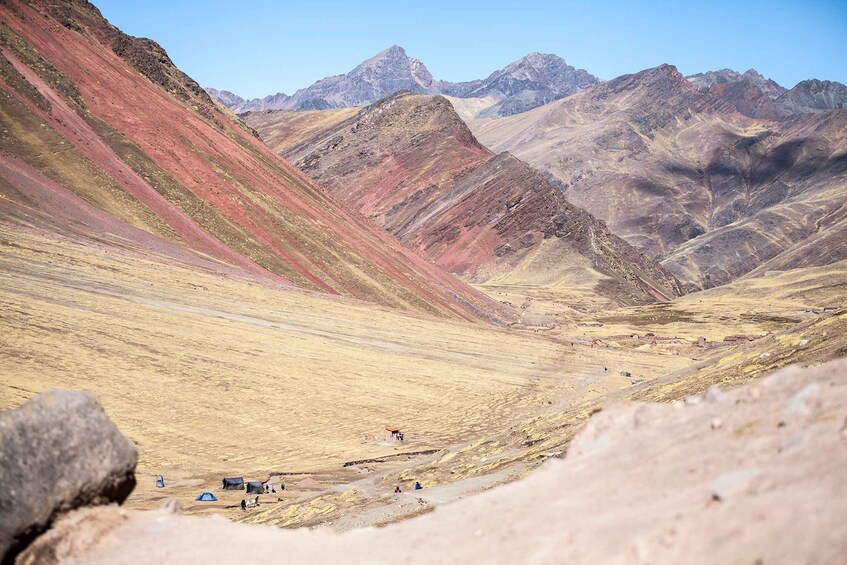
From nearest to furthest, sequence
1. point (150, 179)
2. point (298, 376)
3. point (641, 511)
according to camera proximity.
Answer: point (641, 511) → point (298, 376) → point (150, 179)

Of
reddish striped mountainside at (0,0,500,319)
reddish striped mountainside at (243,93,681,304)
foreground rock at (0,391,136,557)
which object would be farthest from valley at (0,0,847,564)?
reddish striped mountainside at (243,93,681,304)

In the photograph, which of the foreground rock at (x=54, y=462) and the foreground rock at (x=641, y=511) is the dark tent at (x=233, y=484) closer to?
the foreground rock at (x=54, y=462)

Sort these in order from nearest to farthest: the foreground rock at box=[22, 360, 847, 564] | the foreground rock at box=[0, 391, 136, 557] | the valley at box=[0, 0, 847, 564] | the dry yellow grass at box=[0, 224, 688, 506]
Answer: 1. the foreground rock at box=[22, 360, 847, 564]
2. the valley at box=[0, 0, 847, 564]
3. the foreground rock at box=[0, 391, 136, 557]
4. the dry yellow grass at box=[0, 224, 688, 506]

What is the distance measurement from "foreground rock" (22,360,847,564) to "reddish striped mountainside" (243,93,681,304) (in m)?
108

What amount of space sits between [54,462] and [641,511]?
8562 mm

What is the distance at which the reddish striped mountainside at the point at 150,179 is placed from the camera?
59.7 metres

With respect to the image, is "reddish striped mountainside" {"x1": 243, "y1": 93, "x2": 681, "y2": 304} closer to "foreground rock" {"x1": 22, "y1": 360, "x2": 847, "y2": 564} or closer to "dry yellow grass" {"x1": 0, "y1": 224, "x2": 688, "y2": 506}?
"dry yellow grass" {"x1": 0, "y1": 224, "x2": 688, "y2": 506}

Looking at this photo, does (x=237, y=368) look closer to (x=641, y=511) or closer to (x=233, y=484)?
(x=233, y=484)

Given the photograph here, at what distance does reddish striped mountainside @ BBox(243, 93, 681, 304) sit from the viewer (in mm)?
125312

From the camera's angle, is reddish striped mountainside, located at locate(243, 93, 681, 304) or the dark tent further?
reddish striped mountainside, located at locate(243, 93, 681, 304)

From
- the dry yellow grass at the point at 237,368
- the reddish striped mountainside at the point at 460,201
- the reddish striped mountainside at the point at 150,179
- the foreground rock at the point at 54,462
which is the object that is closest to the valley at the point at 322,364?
Answer: the foreground rock at the point at 54,462

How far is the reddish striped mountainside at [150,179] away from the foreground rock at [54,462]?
44.3 m

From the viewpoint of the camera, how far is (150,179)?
6812cm

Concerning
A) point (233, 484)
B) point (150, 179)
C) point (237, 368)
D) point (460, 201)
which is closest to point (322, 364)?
point (237, 368)
